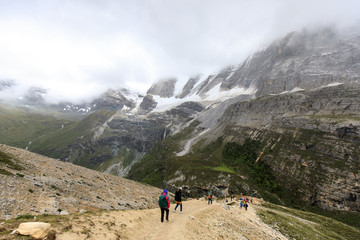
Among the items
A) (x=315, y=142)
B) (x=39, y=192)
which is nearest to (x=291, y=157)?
(x=315, y=142)

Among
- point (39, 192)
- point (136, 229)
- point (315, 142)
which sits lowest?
point (39, 192)

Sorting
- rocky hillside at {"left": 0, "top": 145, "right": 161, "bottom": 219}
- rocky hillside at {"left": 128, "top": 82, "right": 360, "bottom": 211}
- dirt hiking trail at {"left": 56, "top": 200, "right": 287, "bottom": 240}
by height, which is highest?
rocky hillside at {"left": 128, "top": 82, "right": 360, "bottom": 211}

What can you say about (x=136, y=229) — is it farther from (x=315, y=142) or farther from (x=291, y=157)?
(x=315, y=142)

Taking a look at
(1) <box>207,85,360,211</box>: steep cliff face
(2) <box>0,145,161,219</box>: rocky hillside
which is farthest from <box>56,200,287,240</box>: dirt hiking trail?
(1) <box>207,85,360,211</box>: steep cliff face

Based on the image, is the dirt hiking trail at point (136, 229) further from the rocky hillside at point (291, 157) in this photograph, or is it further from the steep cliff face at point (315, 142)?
the rocky hillside at point (291, 157)

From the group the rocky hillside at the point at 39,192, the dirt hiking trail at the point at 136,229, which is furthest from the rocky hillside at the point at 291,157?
the rocky hillside at the point at 39,192

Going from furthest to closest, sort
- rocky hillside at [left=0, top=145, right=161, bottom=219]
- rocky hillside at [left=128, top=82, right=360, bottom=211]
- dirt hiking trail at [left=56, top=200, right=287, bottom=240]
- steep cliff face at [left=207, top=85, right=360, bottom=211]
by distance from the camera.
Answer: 1. rocky hillside at [left=128, top=82, right=360, bottom=211]
2. steep cliff face at [left=207, top=85, right=360, bottom=211]
3. rocky hillside at [left=0, top=145, right=161, bottom=219]
4. dirt hiking trail at [left=56, top=200, right=287, bottom=240]

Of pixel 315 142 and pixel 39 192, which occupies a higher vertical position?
pixel 315 142

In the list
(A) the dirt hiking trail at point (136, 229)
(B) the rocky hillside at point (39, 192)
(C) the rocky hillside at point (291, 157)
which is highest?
(C) the rocky hillside at point (291, 157)

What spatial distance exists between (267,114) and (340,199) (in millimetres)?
92876

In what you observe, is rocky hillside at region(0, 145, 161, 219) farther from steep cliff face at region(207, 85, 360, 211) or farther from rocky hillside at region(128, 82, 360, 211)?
steep cliff face at region(207, 85, 360, 211)

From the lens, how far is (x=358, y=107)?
10425cm

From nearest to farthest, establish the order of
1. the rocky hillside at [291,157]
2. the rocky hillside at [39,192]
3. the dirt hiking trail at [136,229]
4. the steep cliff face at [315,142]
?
the dirt hiking trail at [136,229] → the rocky hillside at [39,192] → the steep cliff face at [315,142] → the rocky hillside at [291,157]

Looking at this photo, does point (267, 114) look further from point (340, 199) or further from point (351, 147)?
point (340, 199)
